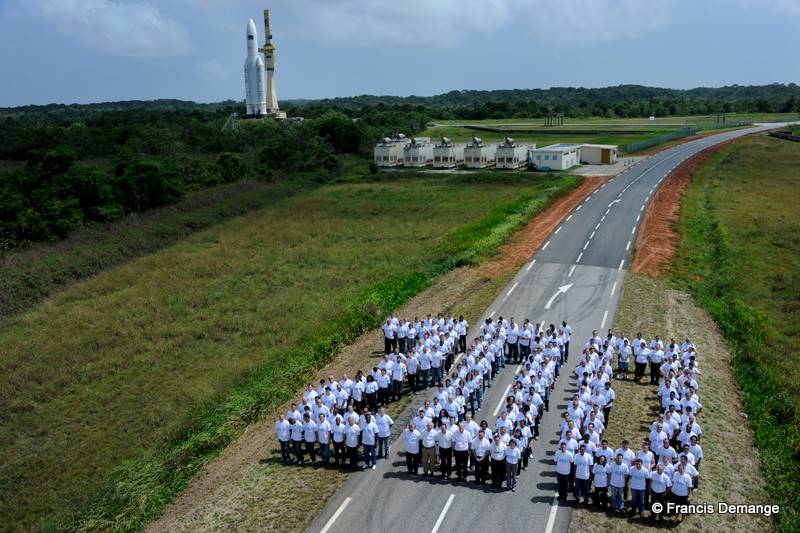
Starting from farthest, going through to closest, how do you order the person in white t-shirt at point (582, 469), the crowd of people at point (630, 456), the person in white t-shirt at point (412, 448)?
the person in white t-shirt at point (412, 448) → the person in white t-shirt at point (582, 469) → the crowd of people at point (630, 456)

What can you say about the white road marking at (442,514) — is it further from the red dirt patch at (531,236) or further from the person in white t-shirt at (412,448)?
the red dirt patch at (531,236)

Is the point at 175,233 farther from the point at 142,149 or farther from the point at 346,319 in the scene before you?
the point at 142,149

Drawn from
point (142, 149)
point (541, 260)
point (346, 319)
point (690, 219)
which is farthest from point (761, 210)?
point (142, 149)

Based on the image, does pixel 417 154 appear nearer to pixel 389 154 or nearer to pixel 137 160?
pixel 389 154

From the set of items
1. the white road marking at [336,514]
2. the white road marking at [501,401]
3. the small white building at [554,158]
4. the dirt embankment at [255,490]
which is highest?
the small white building at [554,158]

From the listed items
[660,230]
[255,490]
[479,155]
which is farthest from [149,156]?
[255,490]

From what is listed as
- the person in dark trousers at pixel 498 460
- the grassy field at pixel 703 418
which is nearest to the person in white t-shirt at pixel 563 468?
the grassy field at pixel 703 418
